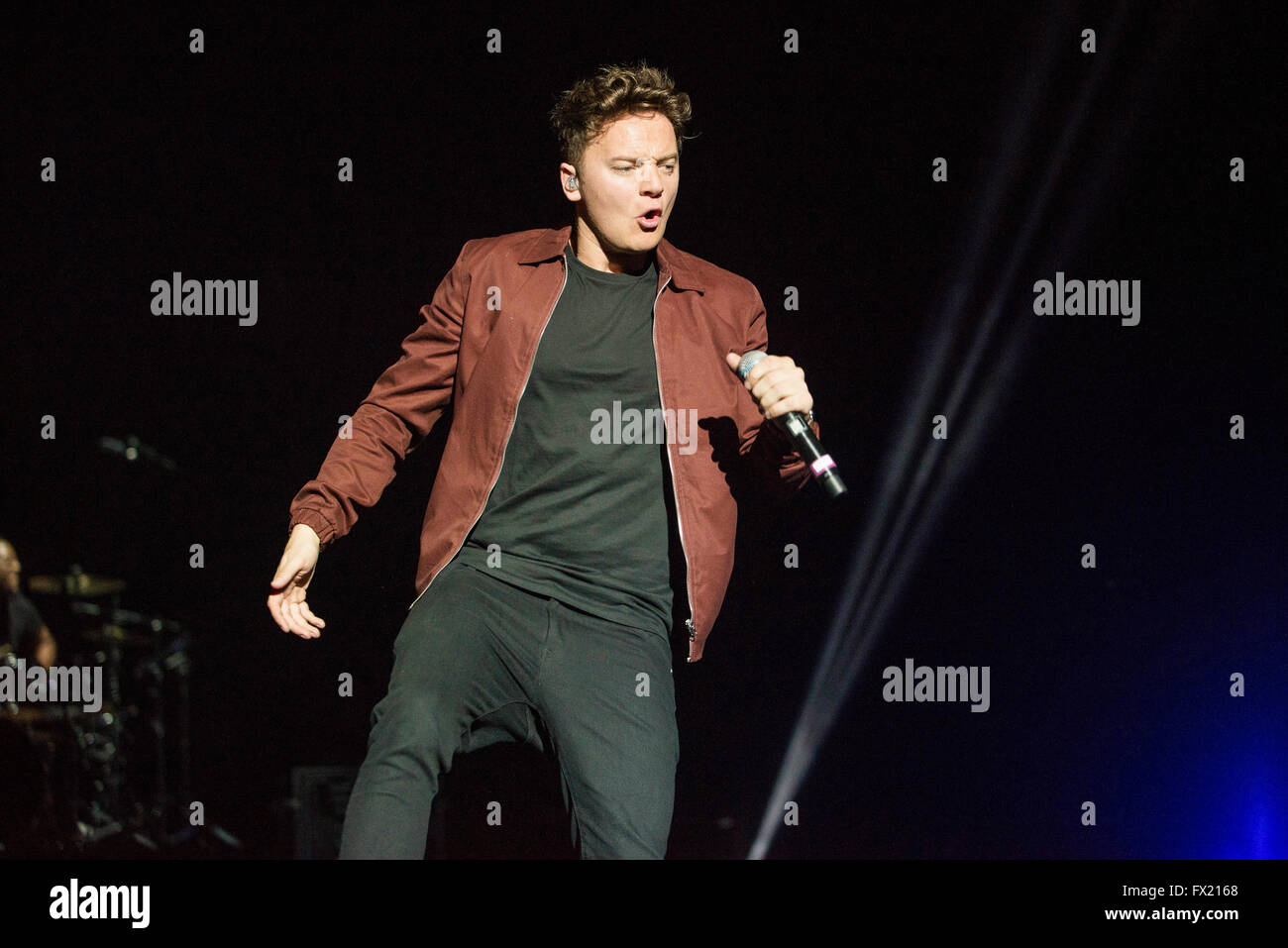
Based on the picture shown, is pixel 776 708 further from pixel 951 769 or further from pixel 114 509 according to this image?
pixel 114 509

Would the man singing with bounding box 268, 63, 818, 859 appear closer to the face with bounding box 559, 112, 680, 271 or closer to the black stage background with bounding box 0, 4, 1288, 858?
the face with bounding box 559, 112, 680, 271

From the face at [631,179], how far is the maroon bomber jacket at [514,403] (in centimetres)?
13

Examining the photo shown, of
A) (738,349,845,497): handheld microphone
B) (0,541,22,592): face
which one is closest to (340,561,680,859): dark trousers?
(738,349,845,497): handheld microphone

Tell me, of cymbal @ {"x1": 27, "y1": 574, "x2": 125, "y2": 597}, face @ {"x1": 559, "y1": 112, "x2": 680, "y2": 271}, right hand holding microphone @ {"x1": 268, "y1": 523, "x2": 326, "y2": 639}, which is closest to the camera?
right hand holding microphone @ {"x1": 268, "y1": 523, "x2": 326, "y2": 639}

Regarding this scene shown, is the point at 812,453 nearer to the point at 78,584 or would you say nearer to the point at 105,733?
the point at 78,584

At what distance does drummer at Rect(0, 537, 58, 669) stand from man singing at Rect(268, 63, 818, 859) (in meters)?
3.13

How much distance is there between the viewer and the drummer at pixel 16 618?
5.19 m

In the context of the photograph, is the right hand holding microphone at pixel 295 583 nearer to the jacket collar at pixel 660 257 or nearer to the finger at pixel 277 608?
the finger at pixel 277 608

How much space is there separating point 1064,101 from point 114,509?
393 centimetres

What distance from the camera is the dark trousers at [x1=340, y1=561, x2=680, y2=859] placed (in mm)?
2383

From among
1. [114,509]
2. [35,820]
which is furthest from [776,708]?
[35,820]

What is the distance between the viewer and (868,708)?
4020 mm

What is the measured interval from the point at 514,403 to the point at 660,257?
0.52 meters

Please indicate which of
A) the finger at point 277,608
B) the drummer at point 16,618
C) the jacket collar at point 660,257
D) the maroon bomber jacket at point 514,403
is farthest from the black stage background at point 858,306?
the finger at point 277,608
